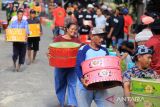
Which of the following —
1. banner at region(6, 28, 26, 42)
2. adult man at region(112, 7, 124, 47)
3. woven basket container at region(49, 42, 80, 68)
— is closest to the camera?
woven basket container at region(49, 42, 80, 68)

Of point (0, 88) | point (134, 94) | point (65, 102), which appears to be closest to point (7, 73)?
point (0, 88)

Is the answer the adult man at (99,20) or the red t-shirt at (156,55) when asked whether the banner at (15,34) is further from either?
the red t-shirt at (156,55)

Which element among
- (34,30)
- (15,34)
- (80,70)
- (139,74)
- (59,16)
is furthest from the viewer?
(59,16)

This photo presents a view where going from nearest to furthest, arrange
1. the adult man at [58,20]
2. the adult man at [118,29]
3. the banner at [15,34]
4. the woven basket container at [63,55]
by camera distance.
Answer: the woven basket container at [63,55]
the banner at [15,34]
the adult man at [118,29]
the adult man at [58,20]

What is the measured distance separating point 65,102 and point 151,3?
12.2 meters

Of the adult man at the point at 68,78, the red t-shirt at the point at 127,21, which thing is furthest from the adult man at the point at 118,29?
the adult man at the point at 68,78

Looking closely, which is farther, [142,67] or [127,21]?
[127,21]

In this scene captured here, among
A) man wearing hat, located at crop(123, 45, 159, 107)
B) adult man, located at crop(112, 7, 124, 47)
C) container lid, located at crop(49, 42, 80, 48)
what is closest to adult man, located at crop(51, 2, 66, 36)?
adult man, located at crop(112, 7, 124, 47)

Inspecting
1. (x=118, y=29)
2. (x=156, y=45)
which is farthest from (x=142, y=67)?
(x=118, y=29)

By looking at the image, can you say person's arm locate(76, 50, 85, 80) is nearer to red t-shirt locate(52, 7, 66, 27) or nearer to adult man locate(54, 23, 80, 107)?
adult man locate(54, 23, 80, 107)

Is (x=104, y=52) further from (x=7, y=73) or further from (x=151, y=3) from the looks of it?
(x=151, y=3)

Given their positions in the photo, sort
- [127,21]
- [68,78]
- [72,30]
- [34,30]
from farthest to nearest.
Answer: [127,21] < [34,30] < [68,78] < [72,30]

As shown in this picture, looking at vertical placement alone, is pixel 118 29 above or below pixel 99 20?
above

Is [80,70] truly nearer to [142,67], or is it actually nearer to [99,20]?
[142,67]
